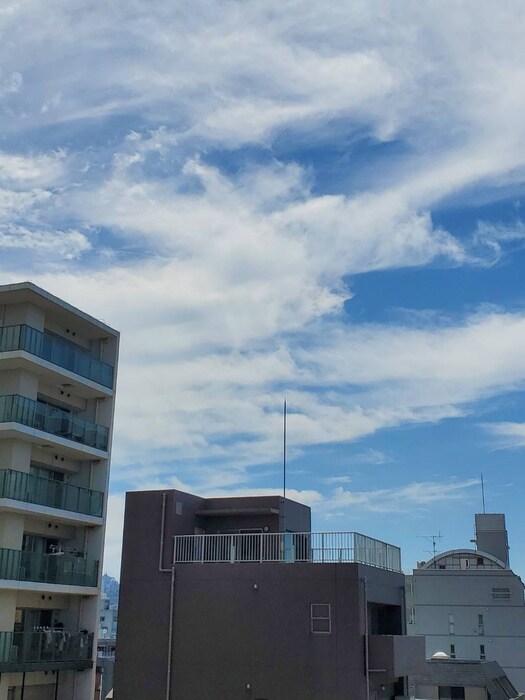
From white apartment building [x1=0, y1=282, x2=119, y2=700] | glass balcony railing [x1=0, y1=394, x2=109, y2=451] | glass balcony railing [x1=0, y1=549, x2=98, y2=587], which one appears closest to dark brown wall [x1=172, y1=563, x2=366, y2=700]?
glass balcony railing [x1=0, y1=549, x2=98, y2=587]

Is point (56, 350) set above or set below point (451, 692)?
above

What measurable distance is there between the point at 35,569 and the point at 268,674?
953 centimetres

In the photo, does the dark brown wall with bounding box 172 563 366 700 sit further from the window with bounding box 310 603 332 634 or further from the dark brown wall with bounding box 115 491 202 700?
the dark brown wall with bounding box 115 491 202 700

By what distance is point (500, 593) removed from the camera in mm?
55500

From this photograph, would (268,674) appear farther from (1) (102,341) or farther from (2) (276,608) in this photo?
(1) (102,341)

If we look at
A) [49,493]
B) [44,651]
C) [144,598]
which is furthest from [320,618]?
[49,493]

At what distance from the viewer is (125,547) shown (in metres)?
27.8

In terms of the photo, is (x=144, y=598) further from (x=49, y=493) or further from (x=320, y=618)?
(x=320, y=618)

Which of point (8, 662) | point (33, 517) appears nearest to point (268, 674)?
point (8, 662)

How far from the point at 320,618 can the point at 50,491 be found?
38.5ft

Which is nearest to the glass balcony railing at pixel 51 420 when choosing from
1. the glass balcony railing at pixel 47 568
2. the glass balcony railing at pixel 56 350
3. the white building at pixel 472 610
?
the glass balcony railing at pixel 56 350

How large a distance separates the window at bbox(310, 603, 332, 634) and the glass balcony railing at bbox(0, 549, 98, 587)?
34.4 feet

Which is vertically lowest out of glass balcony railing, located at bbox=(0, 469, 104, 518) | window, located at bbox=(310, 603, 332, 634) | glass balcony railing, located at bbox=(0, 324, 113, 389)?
window, located at bbox=(310, 603, 332, 634)

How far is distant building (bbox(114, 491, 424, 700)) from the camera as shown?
24000 millimetres
